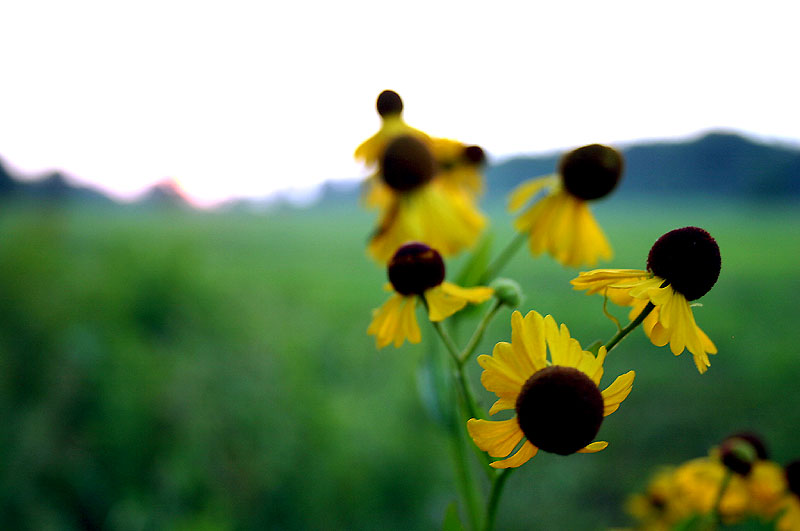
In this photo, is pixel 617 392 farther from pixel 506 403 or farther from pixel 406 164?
pixel 406 164

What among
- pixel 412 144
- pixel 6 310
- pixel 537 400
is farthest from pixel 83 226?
pixel 537 400

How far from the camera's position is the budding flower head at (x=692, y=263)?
47 cm

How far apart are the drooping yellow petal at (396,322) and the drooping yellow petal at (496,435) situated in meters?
0.15

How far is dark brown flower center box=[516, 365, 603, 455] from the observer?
408mm

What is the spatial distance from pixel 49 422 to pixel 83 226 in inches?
155

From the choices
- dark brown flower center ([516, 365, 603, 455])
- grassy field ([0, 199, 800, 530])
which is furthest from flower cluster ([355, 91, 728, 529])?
grassy field ([0, 199, 800, 530])

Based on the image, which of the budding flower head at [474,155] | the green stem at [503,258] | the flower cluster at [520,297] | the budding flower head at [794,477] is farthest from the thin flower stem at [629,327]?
the budding flower head at [474,155]

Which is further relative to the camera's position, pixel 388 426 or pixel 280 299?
pixel 280 299

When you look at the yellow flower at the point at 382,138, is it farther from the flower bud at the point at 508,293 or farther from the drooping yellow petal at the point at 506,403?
the drooping yellow petal at the point at 506,403

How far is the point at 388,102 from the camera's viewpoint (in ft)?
2.37

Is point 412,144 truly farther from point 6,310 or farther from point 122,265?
point 122,265

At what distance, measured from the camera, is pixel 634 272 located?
1.63 feet

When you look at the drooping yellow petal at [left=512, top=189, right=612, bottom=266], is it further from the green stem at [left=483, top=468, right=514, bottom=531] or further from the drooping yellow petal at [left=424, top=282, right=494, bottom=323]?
the green stem at [left=483, top=468, right=514, bottom=531]

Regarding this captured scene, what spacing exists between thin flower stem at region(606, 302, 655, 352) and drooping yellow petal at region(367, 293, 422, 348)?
0.66 feet
